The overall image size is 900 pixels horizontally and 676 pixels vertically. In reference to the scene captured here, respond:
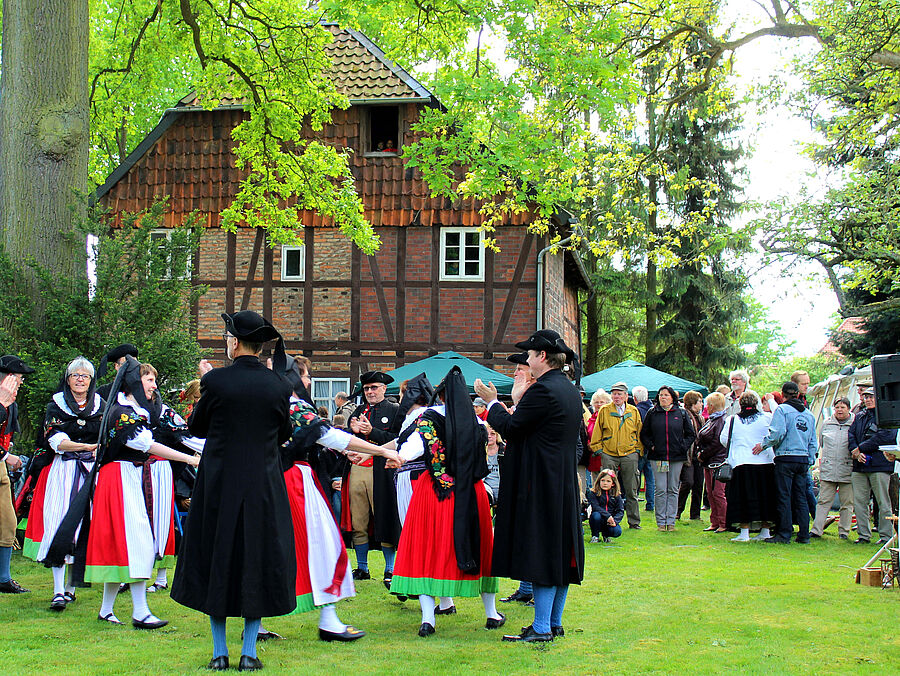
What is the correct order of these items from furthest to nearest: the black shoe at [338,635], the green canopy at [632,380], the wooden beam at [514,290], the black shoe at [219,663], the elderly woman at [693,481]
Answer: the wooden beam at [514,290] → the green canopy at [632,380] → the elderly woman at [693,481] → the black shoe at [338,635] → the black shoe at [219,663]

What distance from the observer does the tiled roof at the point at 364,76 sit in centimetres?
2269

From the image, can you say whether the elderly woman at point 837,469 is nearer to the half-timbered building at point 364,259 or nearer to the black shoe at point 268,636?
the black shoe at point 268,636

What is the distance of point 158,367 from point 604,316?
27.3 metres

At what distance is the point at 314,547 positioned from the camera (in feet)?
20.5

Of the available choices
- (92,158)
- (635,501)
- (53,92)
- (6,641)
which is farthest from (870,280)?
(92,158)

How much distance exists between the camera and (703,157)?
33688 millimetres

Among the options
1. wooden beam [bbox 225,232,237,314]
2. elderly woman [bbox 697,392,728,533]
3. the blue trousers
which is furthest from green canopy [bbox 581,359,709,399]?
wooden beam [bbox 225,232,237,314]

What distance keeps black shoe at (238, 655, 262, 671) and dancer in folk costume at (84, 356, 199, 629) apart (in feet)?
4.92

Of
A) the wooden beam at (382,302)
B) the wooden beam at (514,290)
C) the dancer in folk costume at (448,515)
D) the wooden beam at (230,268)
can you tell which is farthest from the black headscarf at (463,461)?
the wooden beam at (230,268)

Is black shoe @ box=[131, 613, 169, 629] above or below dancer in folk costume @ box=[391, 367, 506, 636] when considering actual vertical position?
below

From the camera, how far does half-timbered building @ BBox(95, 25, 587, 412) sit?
22.6 meters

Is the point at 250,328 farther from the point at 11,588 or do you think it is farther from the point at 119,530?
the point at 11,588

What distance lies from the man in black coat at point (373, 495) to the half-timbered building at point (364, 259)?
506 inches

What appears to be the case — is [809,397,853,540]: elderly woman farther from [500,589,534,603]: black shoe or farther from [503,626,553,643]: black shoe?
[503,626,553,643]: black shoe
